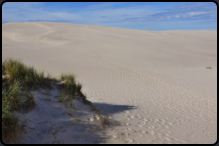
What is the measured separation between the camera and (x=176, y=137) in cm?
441

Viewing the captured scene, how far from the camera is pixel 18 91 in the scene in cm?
430

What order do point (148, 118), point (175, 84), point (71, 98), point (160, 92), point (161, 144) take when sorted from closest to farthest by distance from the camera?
1. point (161, 144)
2. point (71, 98)
3. point (148, 118)
4. point (160, 92)
5. point (175, 84)

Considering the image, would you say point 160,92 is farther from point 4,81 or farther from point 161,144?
point 4,81

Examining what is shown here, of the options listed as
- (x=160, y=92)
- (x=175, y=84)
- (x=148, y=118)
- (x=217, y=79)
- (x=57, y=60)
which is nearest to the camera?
(x=148, y=118)

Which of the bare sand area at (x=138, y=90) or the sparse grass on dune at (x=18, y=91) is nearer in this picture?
the sparse grass on dune at (x=18, y=91)

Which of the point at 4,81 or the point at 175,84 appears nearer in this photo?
the point at 4,81

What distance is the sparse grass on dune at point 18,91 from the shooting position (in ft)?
11.0

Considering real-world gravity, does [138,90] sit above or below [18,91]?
below

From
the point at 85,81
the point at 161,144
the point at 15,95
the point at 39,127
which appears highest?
the point at 15,95

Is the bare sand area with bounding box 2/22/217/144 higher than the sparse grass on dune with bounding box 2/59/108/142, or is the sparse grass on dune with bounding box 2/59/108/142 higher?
the sparse grass on dune with bounding box 2/59/108/142

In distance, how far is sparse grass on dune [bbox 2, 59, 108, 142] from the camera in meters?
3.35

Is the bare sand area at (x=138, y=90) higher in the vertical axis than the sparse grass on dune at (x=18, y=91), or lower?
lower

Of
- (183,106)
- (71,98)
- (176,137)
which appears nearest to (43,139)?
(71,98)

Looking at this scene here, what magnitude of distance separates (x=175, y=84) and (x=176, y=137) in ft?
23.9
